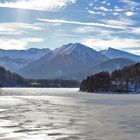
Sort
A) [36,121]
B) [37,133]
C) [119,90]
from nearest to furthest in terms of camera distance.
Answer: [37,133], [36,121], [119,90]

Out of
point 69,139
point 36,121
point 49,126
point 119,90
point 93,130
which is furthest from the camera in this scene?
point 119,90

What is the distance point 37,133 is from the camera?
34.0m

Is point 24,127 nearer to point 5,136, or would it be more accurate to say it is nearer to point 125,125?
point 5,136

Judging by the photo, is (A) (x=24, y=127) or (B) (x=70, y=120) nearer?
(A) (x=24, y=127)

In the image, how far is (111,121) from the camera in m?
43.5

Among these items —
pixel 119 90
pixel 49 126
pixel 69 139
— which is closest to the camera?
pixel 69 139

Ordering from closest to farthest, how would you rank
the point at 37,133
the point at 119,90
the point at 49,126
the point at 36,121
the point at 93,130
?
the point at 37,133 < the point at 93,130 < the point at 49,126 < the point at 36,121 < the point at 119,90

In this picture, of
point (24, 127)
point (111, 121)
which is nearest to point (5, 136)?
point (24, 127)

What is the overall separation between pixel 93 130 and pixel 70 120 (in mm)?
8340

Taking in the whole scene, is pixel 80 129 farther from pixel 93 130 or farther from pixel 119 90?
pixel 119 90

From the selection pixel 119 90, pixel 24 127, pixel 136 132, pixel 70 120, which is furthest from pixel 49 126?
pixel 119 90

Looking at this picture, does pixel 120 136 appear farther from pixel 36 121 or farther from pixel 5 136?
pixel 36 121

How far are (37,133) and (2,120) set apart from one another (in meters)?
10.6

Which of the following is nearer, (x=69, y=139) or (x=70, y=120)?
(x=69, y=139)
